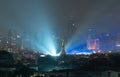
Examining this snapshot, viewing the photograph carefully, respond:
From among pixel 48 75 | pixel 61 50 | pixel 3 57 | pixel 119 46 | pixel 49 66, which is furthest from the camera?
pixel 119 46

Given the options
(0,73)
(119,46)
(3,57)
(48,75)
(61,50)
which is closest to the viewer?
(0,73)

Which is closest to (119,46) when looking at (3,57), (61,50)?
(61,50)

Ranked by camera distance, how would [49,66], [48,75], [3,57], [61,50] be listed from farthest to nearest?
[61,50], [49,66], [3,57], [48,75]

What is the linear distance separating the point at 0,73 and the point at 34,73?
533 centimetres

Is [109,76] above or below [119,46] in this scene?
below

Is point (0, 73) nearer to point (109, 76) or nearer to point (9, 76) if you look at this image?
point (9, 76)

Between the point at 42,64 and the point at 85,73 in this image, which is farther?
the point at 42,64

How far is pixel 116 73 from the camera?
4153 cm

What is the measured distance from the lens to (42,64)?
64562 millimetres

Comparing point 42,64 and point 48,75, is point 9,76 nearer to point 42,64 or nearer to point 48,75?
point 48,75

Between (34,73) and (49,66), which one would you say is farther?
(49,66)

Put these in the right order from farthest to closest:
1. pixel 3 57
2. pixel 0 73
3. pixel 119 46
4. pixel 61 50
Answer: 1. pixel 119 46
2. pixel 61 50
3. pixel 3 57
4. pixel 0 73

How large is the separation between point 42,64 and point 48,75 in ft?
68.9

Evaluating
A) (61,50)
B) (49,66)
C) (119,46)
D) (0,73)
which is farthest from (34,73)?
(119,46)
